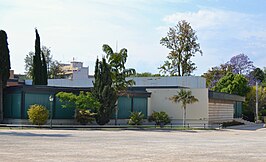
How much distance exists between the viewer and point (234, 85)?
7244cm

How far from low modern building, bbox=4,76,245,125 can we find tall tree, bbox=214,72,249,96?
254 cm

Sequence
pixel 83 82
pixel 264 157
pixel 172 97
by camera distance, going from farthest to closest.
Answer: pixel 83 82 → pixel 172 97 → pixel 264 157

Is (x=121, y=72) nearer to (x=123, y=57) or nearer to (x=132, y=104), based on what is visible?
(x=123, y=57)

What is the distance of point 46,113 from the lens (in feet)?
137

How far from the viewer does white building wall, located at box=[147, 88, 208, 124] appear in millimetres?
53672

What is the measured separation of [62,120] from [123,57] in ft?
29.1

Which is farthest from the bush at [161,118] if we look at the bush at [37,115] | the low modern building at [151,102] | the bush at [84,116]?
the bush at [37,115]

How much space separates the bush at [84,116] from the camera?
43875 mm

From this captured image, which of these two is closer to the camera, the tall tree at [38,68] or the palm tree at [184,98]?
the palm tree at [184,98]

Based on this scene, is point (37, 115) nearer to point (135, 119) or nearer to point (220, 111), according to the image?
point (135, 119)

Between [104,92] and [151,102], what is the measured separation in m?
12.1

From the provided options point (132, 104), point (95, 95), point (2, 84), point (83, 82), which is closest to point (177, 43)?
point (83, 82)

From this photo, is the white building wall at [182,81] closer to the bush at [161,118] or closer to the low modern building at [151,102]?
the low modern building at [151,102]

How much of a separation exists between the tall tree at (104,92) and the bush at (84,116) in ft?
3.98
